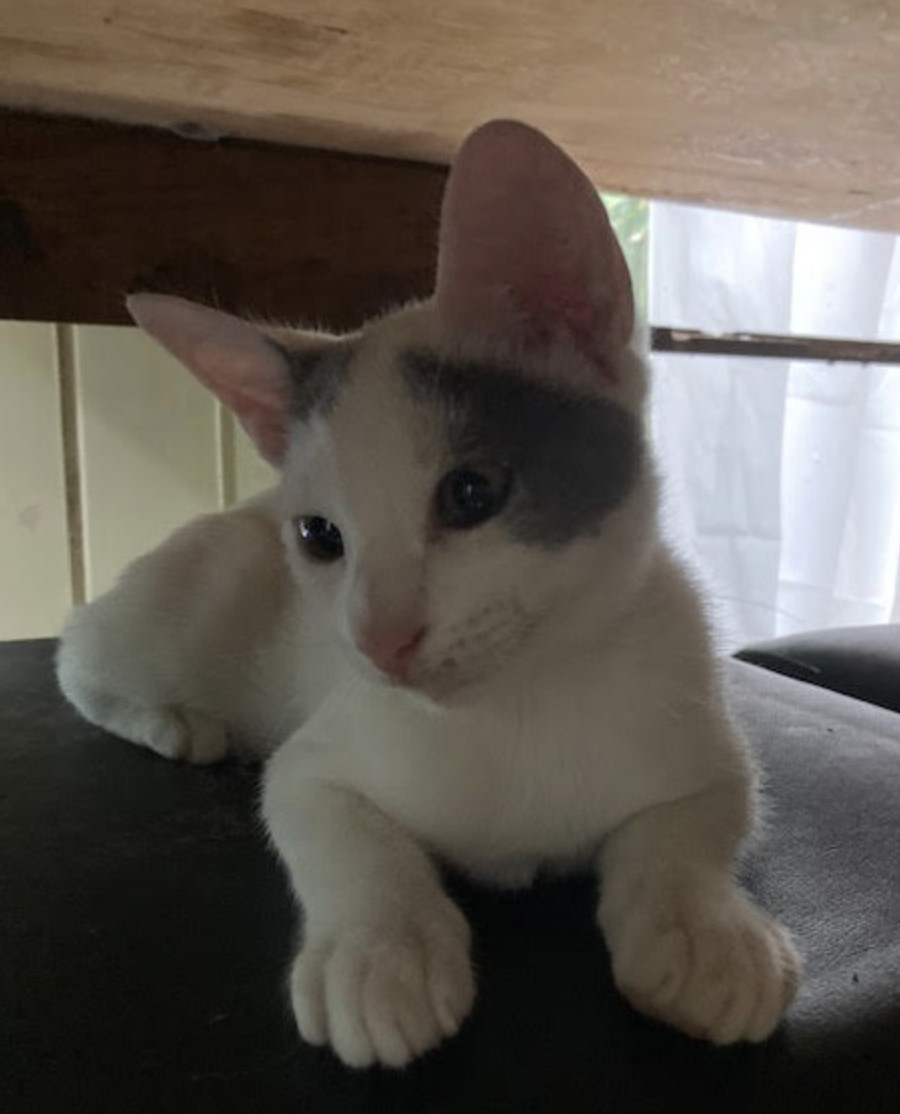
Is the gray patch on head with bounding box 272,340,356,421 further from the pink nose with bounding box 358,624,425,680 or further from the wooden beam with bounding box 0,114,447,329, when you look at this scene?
the wooden beam with bounding box 0,114,447,329

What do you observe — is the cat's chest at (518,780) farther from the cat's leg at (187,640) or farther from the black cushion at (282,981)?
the cat's leg at (187,640)

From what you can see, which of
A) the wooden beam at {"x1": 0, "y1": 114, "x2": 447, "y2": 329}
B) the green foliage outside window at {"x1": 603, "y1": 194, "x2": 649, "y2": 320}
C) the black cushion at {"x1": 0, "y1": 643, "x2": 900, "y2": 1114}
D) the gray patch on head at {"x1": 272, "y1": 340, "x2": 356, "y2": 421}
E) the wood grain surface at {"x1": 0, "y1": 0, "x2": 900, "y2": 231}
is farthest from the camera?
the green foliage outside window at {"x1": 603, "y1": 194, "x2": 649, "y2": 320}

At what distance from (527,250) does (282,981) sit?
17.0 inches

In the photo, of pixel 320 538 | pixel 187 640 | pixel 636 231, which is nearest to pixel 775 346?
pixel 636 231

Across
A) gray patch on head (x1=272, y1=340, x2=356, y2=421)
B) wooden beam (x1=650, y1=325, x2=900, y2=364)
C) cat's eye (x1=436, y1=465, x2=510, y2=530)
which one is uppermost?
wooden beam (x1=650, y1=325, x2=900, y2=364)

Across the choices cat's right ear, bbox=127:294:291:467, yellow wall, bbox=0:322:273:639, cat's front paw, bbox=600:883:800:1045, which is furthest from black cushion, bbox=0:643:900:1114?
yellow wall, bbox=0:322:273:639

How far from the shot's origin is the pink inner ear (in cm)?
68

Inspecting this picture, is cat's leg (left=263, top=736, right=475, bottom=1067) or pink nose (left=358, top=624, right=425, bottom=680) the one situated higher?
pink nose (left=358, top=624, right=425, bottom=680)

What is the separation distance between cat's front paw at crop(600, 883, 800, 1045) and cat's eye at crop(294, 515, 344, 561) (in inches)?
10.7

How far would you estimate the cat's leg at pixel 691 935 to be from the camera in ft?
1.87

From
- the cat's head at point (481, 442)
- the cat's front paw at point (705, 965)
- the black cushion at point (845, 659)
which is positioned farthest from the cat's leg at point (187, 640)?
the black cushion at point (845, 659)

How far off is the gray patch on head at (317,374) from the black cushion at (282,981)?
11.6 inches

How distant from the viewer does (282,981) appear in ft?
2.05

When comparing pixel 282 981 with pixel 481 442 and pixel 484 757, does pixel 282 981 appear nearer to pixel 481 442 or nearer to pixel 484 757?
pixel 484 757
